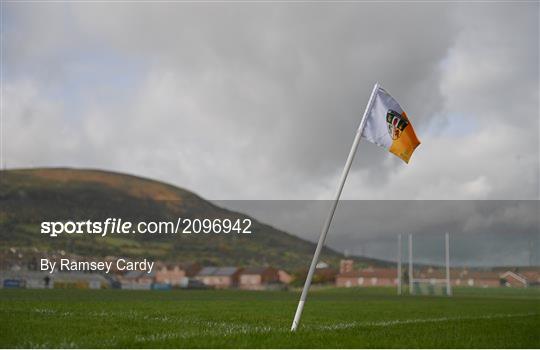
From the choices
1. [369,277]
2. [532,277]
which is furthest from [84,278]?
[532,277]

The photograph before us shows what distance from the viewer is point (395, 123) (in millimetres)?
13531

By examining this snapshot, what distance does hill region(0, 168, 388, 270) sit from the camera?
13075 cm

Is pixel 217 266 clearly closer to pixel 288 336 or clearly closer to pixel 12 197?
pixel 12 197

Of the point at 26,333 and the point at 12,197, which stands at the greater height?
the point at 12,197

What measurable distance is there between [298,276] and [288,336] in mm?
119310

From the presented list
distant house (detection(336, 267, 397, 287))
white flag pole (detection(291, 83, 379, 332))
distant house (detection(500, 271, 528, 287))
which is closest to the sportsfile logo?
distant house (detection(336, 267, 397, 287))

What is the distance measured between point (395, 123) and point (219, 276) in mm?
123962

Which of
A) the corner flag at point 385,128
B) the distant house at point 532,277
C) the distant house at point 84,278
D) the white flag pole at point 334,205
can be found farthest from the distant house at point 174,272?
the corner flag at point 385,128

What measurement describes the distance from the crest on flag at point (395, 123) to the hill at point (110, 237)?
106585 mm

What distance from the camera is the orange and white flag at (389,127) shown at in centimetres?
1345

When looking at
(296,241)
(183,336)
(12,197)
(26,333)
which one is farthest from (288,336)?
(12,197)

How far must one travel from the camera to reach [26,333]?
11938 millimetres

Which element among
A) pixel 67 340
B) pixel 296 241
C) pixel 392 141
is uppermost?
pixel 296 241

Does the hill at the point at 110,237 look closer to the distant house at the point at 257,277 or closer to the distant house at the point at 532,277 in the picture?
the distant house at the point at 257,277
